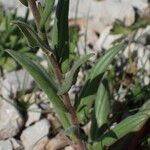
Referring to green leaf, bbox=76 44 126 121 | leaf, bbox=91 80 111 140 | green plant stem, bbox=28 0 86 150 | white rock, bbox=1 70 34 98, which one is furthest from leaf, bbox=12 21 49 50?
white rock, bbox=1 70 34 98

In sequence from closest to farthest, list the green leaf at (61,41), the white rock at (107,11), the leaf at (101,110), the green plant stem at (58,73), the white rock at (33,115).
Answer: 1. the green plant stem at (58,73)
2. the green leaf at (61,41)
3. the leaf at (101,110)
4. the white rock at (33,115)
5. the white rock at (107,11)

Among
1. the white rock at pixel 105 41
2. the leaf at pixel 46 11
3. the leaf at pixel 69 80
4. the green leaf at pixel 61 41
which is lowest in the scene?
the white rock at pixel 105 41

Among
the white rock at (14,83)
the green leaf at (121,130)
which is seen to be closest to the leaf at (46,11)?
the green leaf at (121,130)

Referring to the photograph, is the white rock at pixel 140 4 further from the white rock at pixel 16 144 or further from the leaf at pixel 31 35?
the leaf at pixel 31 35

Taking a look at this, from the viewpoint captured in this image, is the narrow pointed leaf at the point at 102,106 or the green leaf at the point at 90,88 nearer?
the green leaf at the point at 90,88

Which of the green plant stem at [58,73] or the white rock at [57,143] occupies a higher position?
the green plant stem at [58,73]

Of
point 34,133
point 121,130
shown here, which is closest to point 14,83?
point 34,133

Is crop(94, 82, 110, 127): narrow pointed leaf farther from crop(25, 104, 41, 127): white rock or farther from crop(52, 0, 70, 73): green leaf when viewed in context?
crop(52, 0, 70, 73): green leaf

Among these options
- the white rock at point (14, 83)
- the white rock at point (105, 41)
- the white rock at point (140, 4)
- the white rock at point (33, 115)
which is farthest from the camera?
the white rock at point (140, 4)
